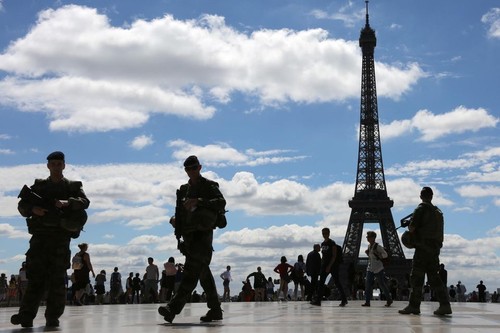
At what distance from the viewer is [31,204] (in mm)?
9016

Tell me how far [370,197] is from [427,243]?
3428 inches

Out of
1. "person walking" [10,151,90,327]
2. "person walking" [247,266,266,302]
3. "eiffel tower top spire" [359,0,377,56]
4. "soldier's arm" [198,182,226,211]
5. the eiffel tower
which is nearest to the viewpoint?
"person walking" [10,151,90,327]

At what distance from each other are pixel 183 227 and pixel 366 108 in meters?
94.5

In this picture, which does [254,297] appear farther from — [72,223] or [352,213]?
[352,213]

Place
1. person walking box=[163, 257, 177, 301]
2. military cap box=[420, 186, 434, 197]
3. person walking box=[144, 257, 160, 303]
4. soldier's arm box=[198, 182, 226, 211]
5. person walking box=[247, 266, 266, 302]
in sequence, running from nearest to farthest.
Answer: soldier's arm box=[198, 182, 226, 211]
military cap box=[420, 186, 434, 197]
person walking box=[163, 257, 177, 301]
person walking box=[144, 257, 160, 303]
person walking box=[247, 266, 266, 302]

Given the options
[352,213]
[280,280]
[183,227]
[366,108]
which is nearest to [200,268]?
[183,227]

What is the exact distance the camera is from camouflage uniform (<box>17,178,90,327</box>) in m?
9.04

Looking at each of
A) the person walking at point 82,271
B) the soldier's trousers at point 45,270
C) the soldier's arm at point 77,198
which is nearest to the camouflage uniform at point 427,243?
the soldier's arm at point 77,198

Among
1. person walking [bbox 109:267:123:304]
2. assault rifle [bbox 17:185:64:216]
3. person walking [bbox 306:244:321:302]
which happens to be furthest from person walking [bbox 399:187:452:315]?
person walking [bbox 109:267:123:304]

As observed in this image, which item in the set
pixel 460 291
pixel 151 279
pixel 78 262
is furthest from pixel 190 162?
pixel 460 291

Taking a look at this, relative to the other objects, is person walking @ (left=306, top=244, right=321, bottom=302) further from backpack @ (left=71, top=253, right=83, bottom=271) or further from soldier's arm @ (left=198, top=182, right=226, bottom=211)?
soldier's arm @ (left=198, top=182, right=226, bottom=211)

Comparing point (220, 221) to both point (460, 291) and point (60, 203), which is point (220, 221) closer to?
point (60, 203)

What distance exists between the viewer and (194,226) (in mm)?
9859

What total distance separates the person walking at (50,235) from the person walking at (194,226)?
132cm
